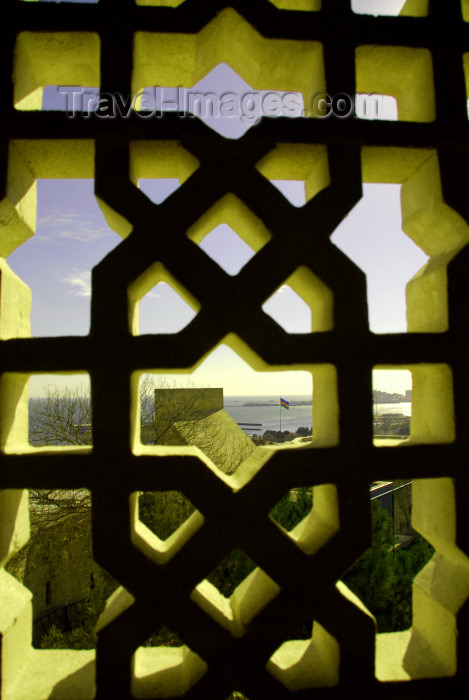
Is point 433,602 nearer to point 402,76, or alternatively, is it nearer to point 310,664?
point 310,664

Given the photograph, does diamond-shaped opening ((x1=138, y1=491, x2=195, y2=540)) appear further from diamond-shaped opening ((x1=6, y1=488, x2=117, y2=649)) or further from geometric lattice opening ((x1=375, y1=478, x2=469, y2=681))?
geometric lattice opening ((x1=375, y1=478, x2=469, y2=681))

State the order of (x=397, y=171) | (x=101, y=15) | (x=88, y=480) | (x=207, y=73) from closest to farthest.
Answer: (x=88, y=480)
(x=101, y=15)
(x=397, y=171)
(x=207, y=73)

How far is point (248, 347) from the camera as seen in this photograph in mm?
1301

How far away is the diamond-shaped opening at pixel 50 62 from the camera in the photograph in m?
1.43

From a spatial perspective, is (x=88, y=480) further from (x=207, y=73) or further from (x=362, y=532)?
(x=207, y=73)

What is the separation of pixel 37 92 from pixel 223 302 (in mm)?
1229

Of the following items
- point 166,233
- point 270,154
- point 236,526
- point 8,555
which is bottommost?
point 8,555

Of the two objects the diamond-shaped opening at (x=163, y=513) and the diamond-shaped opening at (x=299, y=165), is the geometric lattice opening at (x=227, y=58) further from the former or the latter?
the diamond-shaped opening at (x=163, y=513)

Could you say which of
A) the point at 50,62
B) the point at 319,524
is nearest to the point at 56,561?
the point at 319,524

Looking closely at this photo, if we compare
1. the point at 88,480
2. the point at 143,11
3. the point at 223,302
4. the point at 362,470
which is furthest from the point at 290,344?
the point at 143,11

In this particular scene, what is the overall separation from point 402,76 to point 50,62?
1.41 meters

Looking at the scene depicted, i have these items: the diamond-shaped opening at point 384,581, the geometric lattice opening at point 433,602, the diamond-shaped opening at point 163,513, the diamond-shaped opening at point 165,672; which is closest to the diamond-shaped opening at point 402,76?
the geometric lattice opening at point 433,602

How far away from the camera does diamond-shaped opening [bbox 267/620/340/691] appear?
51.8 inches

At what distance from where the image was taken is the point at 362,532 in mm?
1302
